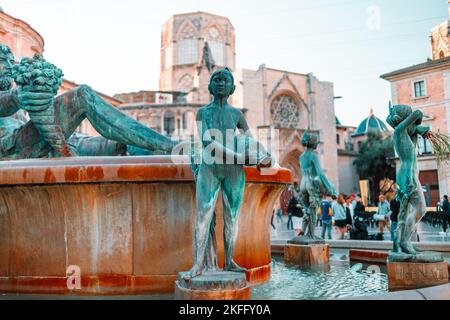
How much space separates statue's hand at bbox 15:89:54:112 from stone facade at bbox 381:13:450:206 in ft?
95.3

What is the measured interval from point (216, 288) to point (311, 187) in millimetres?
3563

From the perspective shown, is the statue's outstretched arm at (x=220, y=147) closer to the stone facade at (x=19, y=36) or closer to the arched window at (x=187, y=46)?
the stone facade at (x=19, y=36)

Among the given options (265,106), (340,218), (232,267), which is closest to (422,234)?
(340,218)

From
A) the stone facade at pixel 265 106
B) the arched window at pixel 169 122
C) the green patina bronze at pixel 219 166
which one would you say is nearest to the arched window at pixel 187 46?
the stone facade at pixel 265 106

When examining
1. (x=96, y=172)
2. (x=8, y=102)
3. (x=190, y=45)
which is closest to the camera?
(x=96, y=172)

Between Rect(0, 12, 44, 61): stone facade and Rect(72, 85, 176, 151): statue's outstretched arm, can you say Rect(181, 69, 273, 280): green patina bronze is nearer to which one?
Rect(72, 85, 176, 151): statue's outstretched arm

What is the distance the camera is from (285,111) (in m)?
44.9

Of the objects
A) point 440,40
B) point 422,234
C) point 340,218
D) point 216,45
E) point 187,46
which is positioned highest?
point 216,45

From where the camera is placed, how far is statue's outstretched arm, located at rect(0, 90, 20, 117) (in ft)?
14.2

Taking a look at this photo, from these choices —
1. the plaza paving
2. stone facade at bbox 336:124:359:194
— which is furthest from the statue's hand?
stone facade at bbox 336:124:359:194

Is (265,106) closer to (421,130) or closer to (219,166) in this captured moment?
(421,130)

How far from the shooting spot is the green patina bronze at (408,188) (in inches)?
149

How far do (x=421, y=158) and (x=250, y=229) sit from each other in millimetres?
29410
